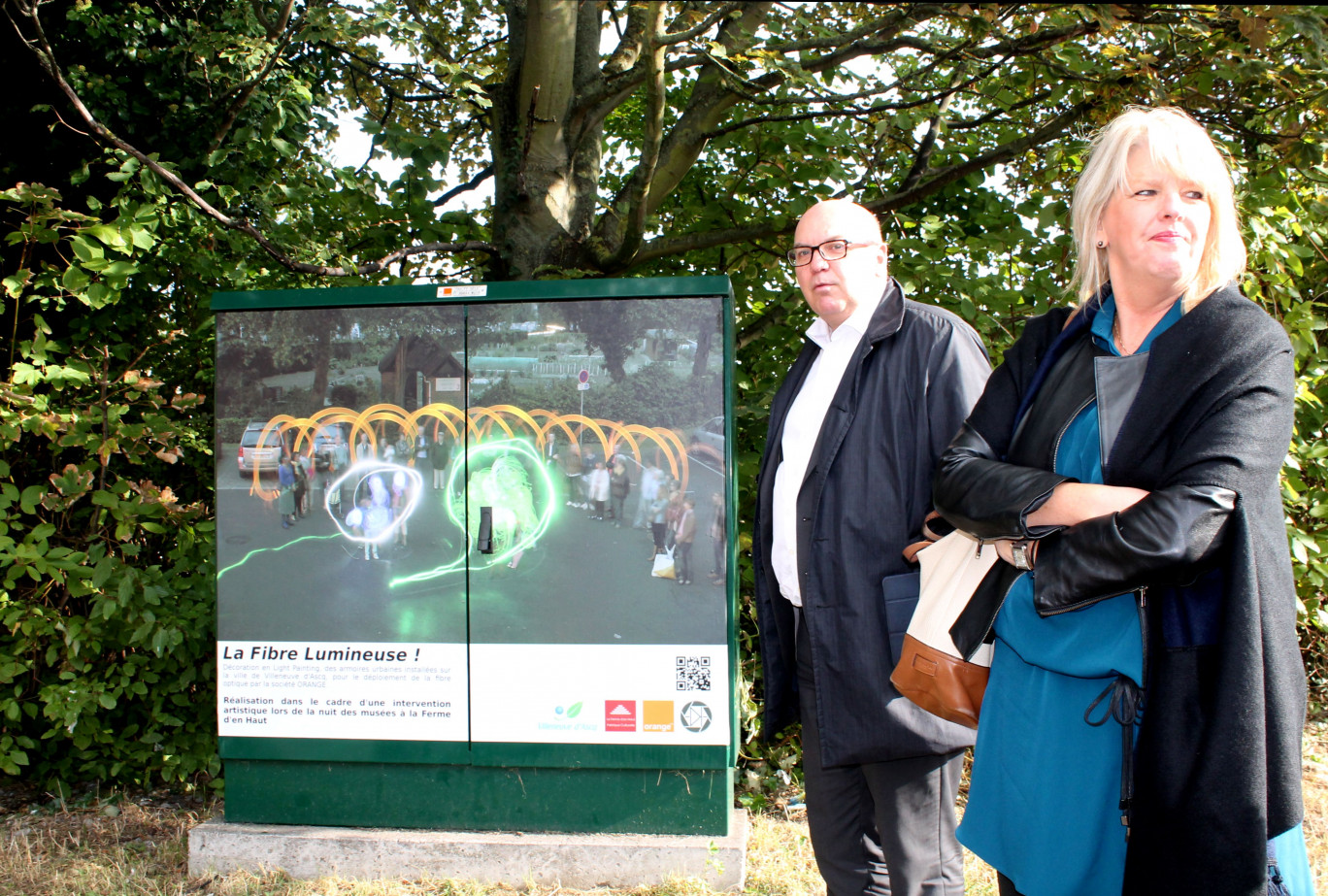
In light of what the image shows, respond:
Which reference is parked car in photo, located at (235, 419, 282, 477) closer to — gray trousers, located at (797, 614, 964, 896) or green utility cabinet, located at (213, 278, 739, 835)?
green utility cabinet, located at (213, 278, 739, 835)

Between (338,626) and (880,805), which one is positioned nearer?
(880,805)

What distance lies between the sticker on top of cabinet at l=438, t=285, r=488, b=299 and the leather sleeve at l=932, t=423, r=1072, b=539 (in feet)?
5.53

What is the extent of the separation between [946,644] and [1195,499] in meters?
0.56

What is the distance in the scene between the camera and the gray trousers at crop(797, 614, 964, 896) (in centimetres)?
211

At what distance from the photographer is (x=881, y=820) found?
214 centimetres

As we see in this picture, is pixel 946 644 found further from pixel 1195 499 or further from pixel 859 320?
pixel 859 320

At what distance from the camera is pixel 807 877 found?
3.02 m

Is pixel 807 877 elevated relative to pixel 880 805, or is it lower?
lower

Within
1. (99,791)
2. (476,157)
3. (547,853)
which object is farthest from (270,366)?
(476,157)

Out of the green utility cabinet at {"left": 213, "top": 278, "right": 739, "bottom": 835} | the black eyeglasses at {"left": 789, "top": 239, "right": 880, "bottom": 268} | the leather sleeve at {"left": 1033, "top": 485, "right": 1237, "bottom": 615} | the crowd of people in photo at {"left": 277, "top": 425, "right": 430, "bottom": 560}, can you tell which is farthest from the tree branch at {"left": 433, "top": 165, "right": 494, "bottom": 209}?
the leather sleeve at {"left": 1033, "top": 485, "right": 1237, "bottom": 615}

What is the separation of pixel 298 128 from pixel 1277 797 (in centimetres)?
457

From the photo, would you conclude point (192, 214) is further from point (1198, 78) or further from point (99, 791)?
point (1198, 78)

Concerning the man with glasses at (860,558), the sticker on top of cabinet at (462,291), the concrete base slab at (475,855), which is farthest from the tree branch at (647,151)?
the concrete base slab at (475,855)

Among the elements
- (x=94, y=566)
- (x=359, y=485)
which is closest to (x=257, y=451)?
(x=359, y=485)
